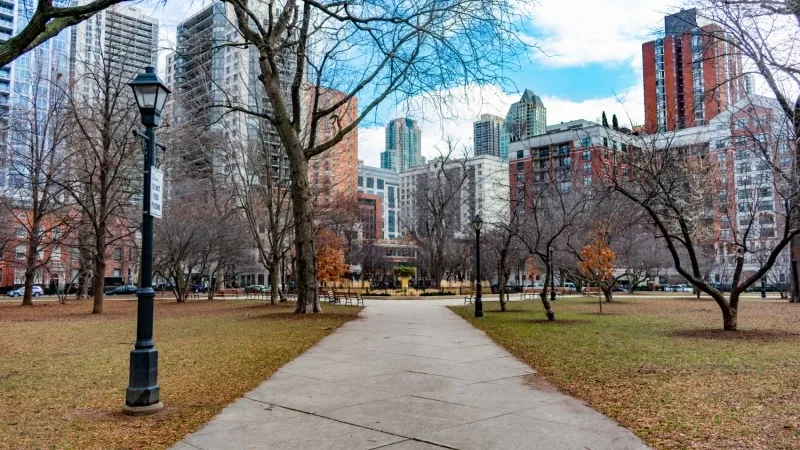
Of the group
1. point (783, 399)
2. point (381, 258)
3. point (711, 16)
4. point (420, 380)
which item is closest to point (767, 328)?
point (711, 16)

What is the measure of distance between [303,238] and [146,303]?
47.9ft

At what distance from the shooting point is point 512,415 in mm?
6141

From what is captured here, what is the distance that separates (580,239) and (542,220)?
3.60 m

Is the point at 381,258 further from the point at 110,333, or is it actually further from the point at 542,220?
the point at 110,333

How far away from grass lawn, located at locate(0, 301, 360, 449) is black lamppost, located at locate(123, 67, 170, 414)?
251 millimetres

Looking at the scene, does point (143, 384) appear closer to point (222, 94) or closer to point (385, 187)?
point (222, 94)

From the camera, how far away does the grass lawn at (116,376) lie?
565 centimetres

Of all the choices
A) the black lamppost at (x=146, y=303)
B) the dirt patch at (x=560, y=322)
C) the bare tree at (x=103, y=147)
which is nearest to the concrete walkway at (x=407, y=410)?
the black lamppost at (x=146, y=303)

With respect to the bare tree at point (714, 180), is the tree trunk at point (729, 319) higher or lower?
lower

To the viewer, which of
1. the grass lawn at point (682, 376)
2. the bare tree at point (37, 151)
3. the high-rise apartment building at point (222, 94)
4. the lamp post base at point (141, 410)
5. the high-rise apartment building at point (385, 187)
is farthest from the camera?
the high-rise apartment building at point (385, 187)

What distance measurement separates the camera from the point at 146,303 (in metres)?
6.77

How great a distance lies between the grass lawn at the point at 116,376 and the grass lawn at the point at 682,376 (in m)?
4.75

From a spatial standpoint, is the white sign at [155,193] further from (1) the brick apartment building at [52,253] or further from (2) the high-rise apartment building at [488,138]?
(2) the high-rise apartment building at [488,138]

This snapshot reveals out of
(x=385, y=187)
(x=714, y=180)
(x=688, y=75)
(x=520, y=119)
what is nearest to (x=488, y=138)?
(x=714, y=180)
